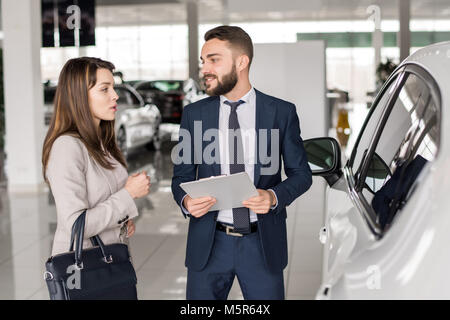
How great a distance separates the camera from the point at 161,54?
32.2 meters

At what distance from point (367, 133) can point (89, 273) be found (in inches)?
44.9

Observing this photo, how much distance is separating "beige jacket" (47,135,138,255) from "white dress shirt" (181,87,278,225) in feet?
0.82

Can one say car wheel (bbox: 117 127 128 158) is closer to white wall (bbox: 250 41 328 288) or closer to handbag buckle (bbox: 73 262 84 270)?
white wall (bbox: 250 41 328 288)

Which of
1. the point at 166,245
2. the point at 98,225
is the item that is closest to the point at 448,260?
the point at 98,225

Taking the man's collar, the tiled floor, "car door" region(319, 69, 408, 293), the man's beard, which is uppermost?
the man's beard

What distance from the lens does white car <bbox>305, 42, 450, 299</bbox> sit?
37.4 inches

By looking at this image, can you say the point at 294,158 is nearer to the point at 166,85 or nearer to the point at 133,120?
the point at 133,120

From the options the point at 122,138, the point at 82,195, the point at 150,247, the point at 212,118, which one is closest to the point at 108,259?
the point at 82,195

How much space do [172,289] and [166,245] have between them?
1274mm

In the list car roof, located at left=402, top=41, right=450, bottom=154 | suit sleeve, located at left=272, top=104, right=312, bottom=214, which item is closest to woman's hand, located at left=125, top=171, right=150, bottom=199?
suit sleeve, located at left=272, top=104, right=312, bottom=214

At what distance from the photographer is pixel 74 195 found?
197 cm

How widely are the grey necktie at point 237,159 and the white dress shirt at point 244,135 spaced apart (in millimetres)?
16

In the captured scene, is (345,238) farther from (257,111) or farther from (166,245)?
(166,245)
